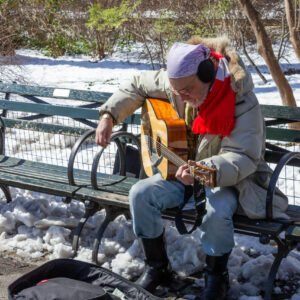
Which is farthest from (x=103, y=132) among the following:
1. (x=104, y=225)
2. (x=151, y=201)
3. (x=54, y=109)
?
(x=54, y=109)

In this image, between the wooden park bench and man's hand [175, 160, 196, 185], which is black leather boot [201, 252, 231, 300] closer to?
the wooden park bench

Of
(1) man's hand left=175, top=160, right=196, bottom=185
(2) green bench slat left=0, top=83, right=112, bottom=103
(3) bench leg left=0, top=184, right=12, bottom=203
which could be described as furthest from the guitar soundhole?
(3) bench leg left=0, top=184, right=12, bottom=203

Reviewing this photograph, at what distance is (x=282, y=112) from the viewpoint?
3.89 metres

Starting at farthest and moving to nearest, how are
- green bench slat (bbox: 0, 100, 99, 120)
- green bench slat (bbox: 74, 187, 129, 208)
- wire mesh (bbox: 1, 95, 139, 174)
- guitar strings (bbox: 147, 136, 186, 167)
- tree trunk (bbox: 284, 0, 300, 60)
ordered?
wire mesh (bbox: 1, 95, 139, 174)
tree trunk (bbox: 284, 0, 300, 60)
green bench slat (bbox: 0, 100, 99, 120)
green bench slat (bbox: 74, 187, 129, 208)
guitar strings (bbox: 147, 136, 186, 167)

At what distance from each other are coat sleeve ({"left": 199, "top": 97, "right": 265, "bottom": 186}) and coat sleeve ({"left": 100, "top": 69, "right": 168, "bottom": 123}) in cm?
74

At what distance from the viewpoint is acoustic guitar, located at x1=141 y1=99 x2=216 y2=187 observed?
10.9 feet

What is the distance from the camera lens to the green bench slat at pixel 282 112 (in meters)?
3.83

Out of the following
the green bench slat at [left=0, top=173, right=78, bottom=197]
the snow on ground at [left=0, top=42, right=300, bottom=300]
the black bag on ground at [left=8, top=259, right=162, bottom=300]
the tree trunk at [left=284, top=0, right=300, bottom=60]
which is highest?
the tree trunk at [left=284, top=0, right=300, bottom=60]

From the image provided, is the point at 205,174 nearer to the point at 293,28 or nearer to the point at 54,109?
the point at 54,109

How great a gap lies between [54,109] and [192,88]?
2325mm

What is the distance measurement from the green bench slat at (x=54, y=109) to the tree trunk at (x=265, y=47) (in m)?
2.17

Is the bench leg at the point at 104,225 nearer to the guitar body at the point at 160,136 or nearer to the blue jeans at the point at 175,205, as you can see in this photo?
the guitar body at the point at 160,136

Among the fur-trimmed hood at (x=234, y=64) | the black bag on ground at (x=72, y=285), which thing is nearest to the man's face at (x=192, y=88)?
the fur-trimmed hood at (x=234, y=64)

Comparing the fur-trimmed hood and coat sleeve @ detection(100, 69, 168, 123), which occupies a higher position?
the fur-trimmed hood
